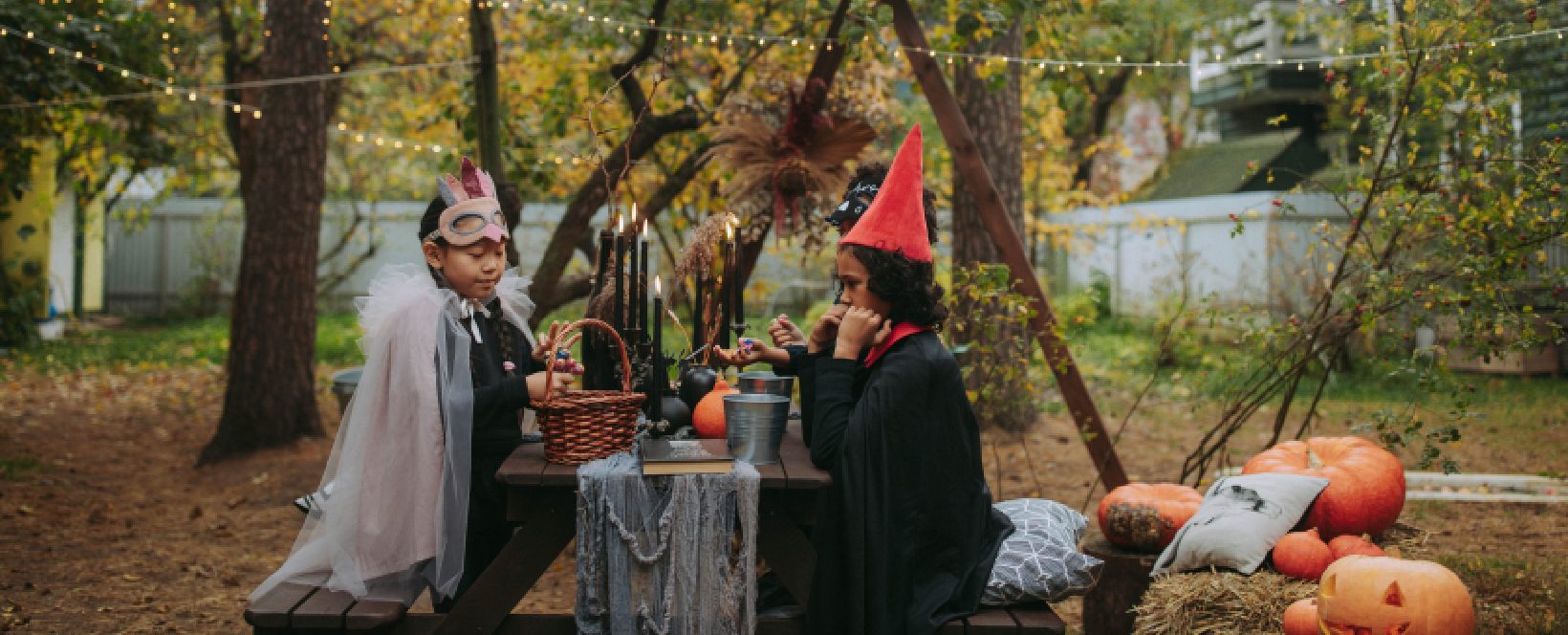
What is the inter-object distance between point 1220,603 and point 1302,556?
1.26ft

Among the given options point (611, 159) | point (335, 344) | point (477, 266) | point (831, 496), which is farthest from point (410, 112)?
point (831, 496)

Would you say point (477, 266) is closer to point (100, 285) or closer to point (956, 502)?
point (956, 502)

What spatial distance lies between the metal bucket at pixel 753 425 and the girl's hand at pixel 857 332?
0.90ft

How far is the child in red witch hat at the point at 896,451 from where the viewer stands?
10.4ft

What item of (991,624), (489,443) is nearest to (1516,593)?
(991,624)

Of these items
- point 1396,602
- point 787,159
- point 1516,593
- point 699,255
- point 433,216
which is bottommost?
point 1516,593

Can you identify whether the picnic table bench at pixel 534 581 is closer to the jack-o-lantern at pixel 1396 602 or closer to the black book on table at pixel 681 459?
the black book on table at pixel 681 459

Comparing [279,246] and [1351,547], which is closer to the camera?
[1351,547]

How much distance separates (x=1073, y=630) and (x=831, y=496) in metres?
2.34

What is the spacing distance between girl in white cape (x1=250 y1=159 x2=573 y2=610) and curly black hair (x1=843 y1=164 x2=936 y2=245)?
127cm

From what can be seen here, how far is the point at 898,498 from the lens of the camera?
10.6 feet

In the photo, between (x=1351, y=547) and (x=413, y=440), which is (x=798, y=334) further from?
(x=1351, y=547)

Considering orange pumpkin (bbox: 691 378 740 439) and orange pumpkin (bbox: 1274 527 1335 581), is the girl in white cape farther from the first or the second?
orange pumpkin (bbox: 1274 527 1335 581)

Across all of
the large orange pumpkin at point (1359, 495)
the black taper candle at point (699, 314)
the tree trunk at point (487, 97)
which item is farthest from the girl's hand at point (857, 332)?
the tree trunk at point (487, 97)
